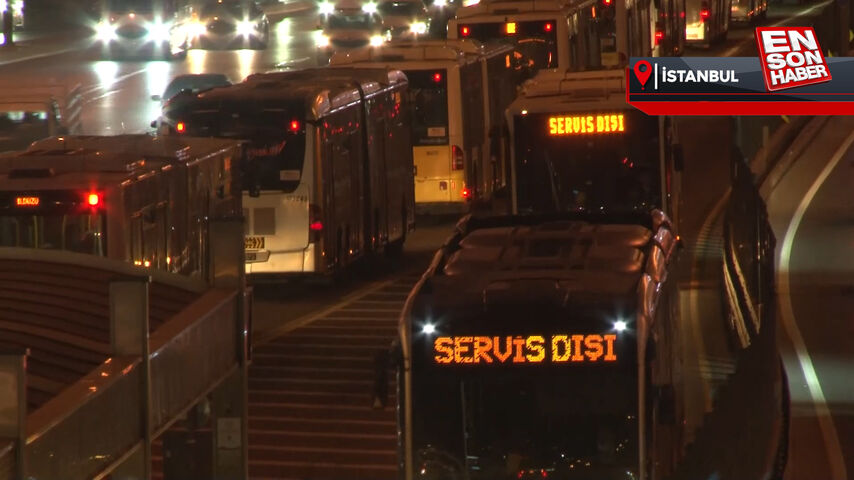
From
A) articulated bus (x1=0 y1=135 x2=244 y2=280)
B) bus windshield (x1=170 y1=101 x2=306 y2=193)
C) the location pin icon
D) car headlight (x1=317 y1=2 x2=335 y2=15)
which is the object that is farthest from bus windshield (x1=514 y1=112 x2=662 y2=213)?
car headlight (x1=317 y1=2 x2=335 y2=15)

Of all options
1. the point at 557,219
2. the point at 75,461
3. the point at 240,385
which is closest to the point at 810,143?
the point at 557,219

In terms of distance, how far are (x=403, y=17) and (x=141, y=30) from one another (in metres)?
8.52

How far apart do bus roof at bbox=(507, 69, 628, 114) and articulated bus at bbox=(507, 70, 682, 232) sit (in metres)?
0.02

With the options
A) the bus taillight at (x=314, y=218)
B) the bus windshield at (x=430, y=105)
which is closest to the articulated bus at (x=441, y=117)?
the bus windshield at (x=430, y=105)

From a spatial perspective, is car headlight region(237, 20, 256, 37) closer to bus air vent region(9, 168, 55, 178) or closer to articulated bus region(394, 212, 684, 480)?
bus air vent region(9, 168, 55, 178)

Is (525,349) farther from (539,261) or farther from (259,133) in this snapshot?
(259,133)

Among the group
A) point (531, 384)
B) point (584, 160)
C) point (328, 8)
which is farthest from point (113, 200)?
point (328, 8)

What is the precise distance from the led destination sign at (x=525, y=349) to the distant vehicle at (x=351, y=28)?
143ft

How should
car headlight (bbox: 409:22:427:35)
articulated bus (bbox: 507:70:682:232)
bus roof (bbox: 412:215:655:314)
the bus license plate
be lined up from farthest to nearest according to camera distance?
car headlight (bbox: 409:22:427:35)
the bus license plate
articulated bus (bbox: 507:70:682:232)
bus roof (bbox: 412:215:655:314)

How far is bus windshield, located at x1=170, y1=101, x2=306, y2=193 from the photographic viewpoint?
69.8ft

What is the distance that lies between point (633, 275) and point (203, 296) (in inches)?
131

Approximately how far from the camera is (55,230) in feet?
52.5

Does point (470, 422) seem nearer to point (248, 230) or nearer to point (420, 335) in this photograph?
point (420, 335)

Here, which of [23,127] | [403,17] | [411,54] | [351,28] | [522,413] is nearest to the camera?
[522,413]
